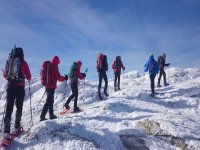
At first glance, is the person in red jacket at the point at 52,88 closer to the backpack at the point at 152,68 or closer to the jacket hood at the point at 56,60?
the jacket hood at the point at 56,60

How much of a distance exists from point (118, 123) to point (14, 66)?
532cm

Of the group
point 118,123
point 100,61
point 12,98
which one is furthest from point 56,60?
point 100,61

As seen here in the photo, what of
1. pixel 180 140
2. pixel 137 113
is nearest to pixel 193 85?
pixel 137 113

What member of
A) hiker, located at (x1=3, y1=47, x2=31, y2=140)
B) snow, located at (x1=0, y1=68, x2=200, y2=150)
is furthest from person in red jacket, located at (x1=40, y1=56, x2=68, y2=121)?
hiker, located at (x1=3, y1=47, x2=31, y2=140)

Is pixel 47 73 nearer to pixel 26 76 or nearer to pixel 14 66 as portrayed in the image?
pixel 26 76

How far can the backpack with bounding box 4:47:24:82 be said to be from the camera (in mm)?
8109

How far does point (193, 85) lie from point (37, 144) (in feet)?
50.9

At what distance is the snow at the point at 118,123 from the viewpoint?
745 centimetres

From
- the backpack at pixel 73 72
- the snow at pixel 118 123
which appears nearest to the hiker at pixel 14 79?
Answer: the snow at pixel 118 123

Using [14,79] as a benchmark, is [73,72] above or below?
above

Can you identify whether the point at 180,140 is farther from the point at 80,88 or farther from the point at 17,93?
the point at 80,88

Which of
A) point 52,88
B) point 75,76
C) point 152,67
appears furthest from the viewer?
point 152,67

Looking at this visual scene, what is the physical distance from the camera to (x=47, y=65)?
10.3 meters

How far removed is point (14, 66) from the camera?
8.18m
